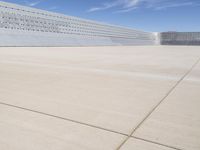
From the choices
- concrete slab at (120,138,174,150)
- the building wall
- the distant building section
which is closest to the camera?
concrete slab at (120,138,174,150)

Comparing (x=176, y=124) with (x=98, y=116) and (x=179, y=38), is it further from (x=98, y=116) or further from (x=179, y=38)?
(x=179, y=38)

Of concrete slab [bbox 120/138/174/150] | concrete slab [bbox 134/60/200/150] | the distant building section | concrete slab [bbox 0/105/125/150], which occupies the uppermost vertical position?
concrete slab [bbox 0/105/125/150]

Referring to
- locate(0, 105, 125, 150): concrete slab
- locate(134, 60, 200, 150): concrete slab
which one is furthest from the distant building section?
locate(0, 105, 125, 150): concrete slab

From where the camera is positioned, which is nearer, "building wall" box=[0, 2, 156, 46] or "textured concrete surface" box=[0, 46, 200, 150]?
"textured concrete surface" box=[0, 46, 200, 150]

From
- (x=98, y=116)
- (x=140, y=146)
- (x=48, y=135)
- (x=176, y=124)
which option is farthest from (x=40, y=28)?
(x=140, y=146)

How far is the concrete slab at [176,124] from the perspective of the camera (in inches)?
54.5

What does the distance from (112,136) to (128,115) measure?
439 mm

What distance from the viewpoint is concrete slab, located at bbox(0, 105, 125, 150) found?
129cm

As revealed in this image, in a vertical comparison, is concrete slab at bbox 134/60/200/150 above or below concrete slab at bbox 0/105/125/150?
below

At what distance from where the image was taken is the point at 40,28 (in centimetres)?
2792

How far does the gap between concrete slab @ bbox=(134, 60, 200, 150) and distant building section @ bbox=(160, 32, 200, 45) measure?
250ft

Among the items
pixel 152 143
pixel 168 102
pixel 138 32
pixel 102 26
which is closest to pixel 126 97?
pixel 168 102

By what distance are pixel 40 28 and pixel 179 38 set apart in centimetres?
6270

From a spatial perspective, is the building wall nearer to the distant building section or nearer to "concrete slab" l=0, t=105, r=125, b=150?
"concrete slab" l=0, t=105, r=125, b=150
